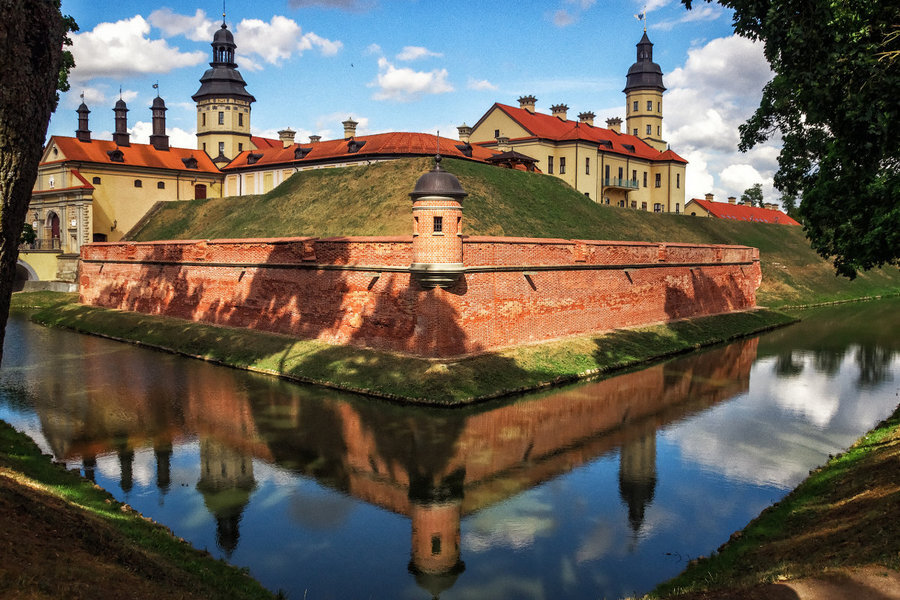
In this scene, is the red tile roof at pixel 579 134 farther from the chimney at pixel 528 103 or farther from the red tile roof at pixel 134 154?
the red tile roof at pixel 134 154

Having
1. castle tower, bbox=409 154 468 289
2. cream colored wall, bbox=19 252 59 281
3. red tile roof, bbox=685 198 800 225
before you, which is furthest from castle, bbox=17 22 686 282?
castle tower, bbox=409 154 468 289

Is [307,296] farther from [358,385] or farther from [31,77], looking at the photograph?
[31,77]

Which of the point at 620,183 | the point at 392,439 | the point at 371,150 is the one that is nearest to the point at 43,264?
the point at 371,150

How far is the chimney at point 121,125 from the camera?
56.4 m

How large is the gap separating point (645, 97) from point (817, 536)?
67.5 meters

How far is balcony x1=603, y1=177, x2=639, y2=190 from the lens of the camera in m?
60.2

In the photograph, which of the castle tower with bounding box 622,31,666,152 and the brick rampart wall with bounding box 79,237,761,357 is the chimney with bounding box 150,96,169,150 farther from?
the castle tower with bounding box 622,31,666,152

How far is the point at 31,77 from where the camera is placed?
5.94m

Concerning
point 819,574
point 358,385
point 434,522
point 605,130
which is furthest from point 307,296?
point 605,130

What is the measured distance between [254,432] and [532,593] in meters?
8.45

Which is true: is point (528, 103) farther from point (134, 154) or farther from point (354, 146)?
point (134, 154)

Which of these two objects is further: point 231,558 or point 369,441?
point 369,441

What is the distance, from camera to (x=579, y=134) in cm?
5756

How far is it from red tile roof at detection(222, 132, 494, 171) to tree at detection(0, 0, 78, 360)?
3816 cm
